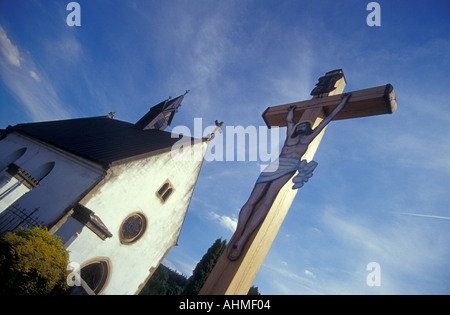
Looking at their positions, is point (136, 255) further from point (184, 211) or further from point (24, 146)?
point (24, 146)

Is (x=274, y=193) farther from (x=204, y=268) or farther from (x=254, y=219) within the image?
(x=204, y=268)

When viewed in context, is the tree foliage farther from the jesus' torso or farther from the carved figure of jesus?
the jesus' torso

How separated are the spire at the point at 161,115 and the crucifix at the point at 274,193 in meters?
17.0

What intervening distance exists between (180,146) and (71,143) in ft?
20.2

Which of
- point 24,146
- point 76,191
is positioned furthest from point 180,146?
point 24,146

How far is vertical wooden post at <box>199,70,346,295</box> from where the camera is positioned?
1785 mm

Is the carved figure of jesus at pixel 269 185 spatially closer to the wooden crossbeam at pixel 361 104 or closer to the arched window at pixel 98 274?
the wooden crossbeam at pixel 361 104

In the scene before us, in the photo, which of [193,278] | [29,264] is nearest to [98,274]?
[29,264]

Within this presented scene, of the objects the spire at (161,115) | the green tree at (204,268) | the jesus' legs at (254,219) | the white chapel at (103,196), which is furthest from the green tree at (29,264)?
the green tree at (204,268)

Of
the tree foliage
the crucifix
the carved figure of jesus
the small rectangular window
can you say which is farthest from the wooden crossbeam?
the tree foliage

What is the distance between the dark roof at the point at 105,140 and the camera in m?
10.4

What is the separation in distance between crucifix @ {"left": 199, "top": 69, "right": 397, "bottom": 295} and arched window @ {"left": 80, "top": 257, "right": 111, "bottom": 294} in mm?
9592

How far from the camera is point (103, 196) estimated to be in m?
9.08

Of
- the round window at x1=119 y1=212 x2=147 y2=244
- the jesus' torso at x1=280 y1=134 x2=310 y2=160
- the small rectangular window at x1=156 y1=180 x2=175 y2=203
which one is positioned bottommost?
the round window at x1=119 y1=212 x2=147 y2=244
